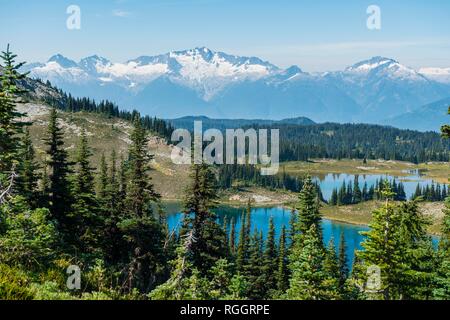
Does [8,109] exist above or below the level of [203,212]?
above

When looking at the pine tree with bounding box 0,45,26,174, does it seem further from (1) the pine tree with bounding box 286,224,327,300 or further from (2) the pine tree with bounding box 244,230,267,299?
(2) the pine tree with bounding box 244,230,267,299

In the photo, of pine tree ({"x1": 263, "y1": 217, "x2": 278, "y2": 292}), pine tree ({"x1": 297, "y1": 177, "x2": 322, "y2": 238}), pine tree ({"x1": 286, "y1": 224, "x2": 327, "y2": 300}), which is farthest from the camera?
pine tree ({"x1": 263, "y1": 217, "x2": 278, "y2": 292})

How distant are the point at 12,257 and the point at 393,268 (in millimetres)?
22092

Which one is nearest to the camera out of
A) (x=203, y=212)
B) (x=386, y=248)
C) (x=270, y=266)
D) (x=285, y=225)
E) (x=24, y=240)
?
(x=24, y=240)

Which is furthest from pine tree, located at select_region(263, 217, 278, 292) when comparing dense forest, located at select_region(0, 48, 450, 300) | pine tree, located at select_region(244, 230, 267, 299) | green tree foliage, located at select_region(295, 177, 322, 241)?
dense forest, located at select_region(0, 48, 450, 300)

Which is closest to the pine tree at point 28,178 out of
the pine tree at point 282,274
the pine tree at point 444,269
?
the pine tree at point 444,269

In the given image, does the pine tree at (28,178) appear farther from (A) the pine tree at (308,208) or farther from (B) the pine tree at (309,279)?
(A) the pine tree at (308,208)

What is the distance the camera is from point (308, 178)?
4309 cm

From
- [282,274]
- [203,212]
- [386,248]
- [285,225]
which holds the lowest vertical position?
[285,225]

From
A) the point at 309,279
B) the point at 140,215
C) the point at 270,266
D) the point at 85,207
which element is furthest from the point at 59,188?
the point at 270,266

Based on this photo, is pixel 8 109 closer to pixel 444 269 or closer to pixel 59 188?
pixel 59 188

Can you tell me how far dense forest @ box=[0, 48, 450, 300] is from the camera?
19703 mm

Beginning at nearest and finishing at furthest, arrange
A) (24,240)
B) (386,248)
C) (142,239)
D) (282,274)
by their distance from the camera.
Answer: (24,240) → (386,248) → (142,239) → (282,274)

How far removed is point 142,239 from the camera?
38.8 m
